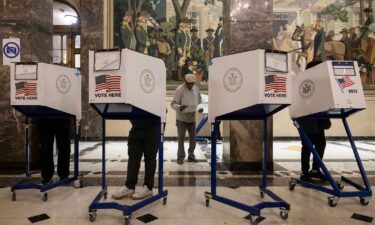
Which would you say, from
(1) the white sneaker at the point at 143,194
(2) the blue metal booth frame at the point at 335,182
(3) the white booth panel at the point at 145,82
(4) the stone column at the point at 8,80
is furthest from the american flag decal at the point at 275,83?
(4) the stone column at the point at 8,80

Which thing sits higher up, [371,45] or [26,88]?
[371,45]

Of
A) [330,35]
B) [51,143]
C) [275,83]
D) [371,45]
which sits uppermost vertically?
[330,35]

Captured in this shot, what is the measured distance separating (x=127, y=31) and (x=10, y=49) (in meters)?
4.03

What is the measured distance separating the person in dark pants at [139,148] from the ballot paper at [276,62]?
3.70 feet

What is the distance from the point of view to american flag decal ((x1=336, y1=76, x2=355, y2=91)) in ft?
9.04

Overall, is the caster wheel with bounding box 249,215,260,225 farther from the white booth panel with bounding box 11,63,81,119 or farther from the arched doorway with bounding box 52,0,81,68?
the arched doorway with bounding box 52,0,81,68

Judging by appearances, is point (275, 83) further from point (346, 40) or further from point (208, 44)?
point (346, 40)

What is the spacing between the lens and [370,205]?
2727mm

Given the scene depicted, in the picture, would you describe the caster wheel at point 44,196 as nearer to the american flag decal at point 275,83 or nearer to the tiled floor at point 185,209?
the tiled floor at point 185,209

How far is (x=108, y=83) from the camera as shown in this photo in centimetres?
229

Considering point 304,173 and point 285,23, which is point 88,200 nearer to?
point 304,173

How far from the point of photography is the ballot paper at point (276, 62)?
2.38 m

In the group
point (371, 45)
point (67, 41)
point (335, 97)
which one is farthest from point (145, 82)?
point (371, 45)

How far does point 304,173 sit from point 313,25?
19.2 feet
